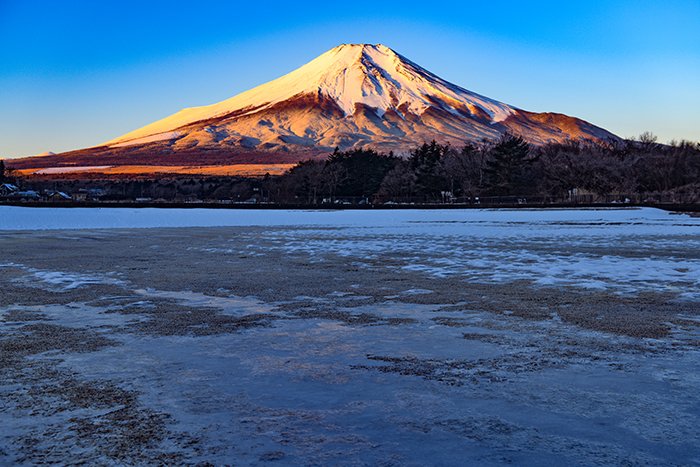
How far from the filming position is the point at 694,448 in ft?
12.3

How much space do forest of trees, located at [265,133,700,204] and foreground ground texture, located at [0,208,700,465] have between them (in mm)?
65609

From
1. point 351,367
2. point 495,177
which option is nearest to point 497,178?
point 495,177

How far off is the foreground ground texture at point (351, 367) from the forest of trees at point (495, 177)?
215 ft

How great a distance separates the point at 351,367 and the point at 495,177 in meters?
81.2

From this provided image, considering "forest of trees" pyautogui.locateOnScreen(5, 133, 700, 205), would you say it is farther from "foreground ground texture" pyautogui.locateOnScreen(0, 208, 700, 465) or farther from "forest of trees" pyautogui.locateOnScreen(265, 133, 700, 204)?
"foreground ground texture" pyautogui.locateOnScreen(0, 208, 700, 465)

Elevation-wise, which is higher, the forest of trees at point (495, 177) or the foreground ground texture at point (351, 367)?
the forest of trees at point (495, 177)

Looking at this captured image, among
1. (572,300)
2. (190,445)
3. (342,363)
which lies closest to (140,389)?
(190,445)

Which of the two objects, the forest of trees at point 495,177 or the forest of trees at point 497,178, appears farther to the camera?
the forest of trees at point 495,177

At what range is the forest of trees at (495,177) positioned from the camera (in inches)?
3258

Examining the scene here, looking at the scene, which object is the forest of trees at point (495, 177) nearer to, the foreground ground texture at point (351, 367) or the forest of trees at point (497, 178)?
the forest of trees at point (497, 178)

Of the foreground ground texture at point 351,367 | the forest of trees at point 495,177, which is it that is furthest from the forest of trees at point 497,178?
the foreground ground texture at point 351,367

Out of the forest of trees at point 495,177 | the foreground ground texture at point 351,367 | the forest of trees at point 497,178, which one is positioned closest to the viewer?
the foreground ground texture at point 351,367

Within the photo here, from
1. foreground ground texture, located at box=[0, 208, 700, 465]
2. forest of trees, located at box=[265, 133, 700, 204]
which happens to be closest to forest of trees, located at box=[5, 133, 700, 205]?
forest of trees, located at box=[265, 133, 700, 204]

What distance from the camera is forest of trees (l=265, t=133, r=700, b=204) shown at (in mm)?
82750
